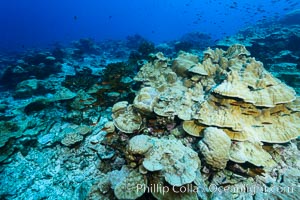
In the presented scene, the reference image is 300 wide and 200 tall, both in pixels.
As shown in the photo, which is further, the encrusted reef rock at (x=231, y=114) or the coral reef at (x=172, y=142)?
the encrusted reef rock at (x=231, y=114)

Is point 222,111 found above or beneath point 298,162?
above

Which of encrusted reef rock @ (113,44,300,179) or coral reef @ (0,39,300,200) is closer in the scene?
coral reef @ (0,39,300,200)

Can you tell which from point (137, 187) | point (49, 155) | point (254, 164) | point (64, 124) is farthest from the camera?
point (64, 124)

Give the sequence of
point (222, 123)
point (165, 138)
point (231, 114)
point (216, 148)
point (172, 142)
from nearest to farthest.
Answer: point (216, 148)
point (172, 142)
point (222, 123)
point (231, 114)
point (165, 138)

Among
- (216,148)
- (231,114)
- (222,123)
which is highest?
(231,114)

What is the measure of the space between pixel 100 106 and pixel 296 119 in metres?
4.86

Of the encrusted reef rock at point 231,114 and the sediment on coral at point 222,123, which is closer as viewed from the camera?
the sediment on coral at point 222,123

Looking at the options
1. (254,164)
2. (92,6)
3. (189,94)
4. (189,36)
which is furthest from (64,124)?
(92,6)

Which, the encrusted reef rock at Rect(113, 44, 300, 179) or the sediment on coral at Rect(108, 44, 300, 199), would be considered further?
the encrusted reef rock at Rect(113, 44, 300, 179)

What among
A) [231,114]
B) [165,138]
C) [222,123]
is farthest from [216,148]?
[165,138]

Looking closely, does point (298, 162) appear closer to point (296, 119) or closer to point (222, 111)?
point (296, 119)

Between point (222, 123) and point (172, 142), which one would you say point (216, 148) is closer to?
point (222, 123)

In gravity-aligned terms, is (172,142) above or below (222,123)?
below

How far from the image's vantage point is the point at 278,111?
3.73m
